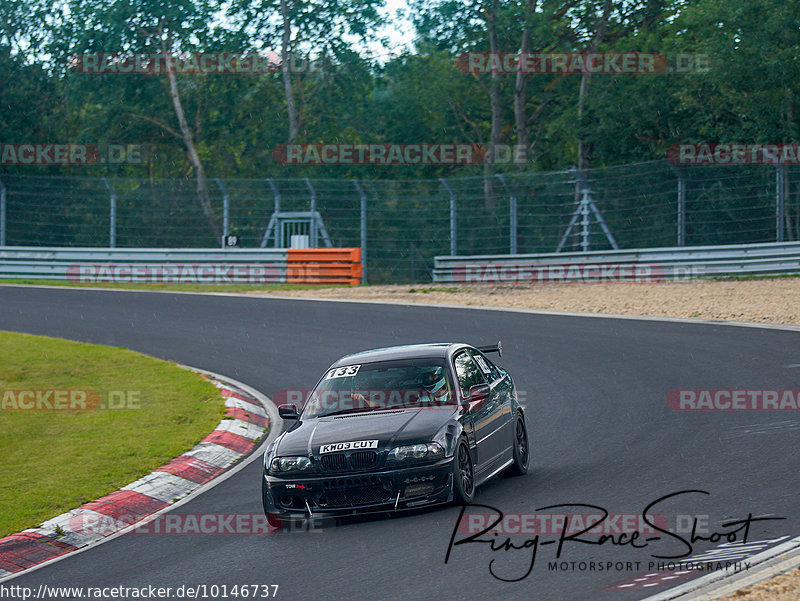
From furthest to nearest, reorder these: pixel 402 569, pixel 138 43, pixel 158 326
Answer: pixel 138 43 → pixel 158 326 → pixel 402 569

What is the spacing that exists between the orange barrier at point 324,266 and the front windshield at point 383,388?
19.9 meters

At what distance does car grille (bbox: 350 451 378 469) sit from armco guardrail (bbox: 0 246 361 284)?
2134 centimetres

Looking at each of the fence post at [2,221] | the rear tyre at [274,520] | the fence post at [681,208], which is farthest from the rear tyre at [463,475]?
the fence post at [2,221]

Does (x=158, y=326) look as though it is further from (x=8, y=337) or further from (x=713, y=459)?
(x=713, y=459)

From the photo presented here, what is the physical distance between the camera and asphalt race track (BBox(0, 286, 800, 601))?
22.0 feet

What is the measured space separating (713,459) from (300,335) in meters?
11.1

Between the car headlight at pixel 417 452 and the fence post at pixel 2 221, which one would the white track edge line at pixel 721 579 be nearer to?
the car headlight at pixel 417 452

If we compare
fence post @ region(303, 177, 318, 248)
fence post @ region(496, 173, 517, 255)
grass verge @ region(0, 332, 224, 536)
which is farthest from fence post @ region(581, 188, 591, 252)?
grass verge @ region(0, 332, 224, 536)

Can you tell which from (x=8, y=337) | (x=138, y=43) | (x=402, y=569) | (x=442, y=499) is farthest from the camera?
(x=138, y=43)

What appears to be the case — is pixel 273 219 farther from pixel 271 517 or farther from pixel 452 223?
pixel 271 517

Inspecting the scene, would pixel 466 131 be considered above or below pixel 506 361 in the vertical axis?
above

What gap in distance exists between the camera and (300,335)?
1958 cm

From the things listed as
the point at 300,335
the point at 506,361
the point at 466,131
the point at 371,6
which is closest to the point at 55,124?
the point at 371,6

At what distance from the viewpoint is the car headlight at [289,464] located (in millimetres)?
8234
